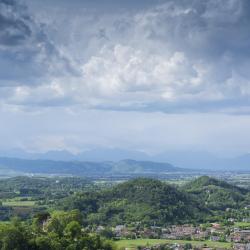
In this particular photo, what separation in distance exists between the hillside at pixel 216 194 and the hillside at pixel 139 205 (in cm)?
1031

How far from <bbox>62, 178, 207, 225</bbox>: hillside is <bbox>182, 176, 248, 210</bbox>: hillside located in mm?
10311

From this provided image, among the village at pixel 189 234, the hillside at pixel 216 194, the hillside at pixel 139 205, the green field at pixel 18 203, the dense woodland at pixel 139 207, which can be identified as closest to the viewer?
the village at pixel 189 234

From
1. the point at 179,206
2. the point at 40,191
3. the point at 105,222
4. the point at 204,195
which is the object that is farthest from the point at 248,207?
the point at 40,191

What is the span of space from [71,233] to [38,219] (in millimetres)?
6328

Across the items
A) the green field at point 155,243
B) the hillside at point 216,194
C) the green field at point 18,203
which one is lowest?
the green field at point 155,243

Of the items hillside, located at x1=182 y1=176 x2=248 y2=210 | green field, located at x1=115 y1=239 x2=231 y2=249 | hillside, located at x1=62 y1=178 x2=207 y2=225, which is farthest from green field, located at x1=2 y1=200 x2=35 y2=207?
green field, located at x1=115 y1=239 x2=231 y2=249

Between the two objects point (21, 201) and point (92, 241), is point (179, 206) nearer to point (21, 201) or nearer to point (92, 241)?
point (21, 201)

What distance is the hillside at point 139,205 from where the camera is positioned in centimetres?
9750

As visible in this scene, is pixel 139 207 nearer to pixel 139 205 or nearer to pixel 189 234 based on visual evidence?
pixel 139 205

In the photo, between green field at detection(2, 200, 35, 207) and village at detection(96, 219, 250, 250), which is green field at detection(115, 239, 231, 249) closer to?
village at detection(96, 219, 250, 250)

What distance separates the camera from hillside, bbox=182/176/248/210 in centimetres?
12638

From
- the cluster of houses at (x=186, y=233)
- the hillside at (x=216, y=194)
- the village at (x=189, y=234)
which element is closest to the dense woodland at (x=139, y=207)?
the hillside at (x=216, y=194)

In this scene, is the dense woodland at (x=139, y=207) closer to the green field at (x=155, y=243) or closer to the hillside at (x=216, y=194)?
the hillside at (x=216, y=194)

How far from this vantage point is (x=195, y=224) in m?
97.4
